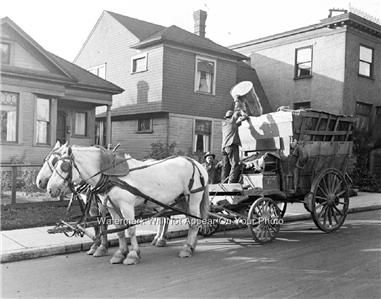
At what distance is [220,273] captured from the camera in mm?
5719

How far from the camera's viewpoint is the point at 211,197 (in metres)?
8.10

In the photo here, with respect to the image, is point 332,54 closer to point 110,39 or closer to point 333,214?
point 110,39

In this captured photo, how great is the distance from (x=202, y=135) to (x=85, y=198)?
15.3 m

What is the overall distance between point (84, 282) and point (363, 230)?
6743 mm

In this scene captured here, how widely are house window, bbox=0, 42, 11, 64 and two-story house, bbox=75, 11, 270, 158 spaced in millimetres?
6361

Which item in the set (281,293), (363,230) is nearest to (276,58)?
(363,230)

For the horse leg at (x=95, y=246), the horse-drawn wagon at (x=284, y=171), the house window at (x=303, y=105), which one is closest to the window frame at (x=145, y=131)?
the house window at (x=303, y=105)

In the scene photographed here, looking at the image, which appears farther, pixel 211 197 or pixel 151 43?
pixel 151 43

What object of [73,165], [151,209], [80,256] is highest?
[73,165]

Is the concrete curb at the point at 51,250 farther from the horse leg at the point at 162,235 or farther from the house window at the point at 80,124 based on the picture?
the house window at the point at 80,124

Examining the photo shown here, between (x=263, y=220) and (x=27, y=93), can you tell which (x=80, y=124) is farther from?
(x=263, y=220)

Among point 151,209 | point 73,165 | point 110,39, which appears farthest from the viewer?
point 110,39

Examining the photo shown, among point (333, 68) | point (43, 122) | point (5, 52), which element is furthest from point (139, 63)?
point (333, 68)

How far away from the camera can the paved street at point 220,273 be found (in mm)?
4922
